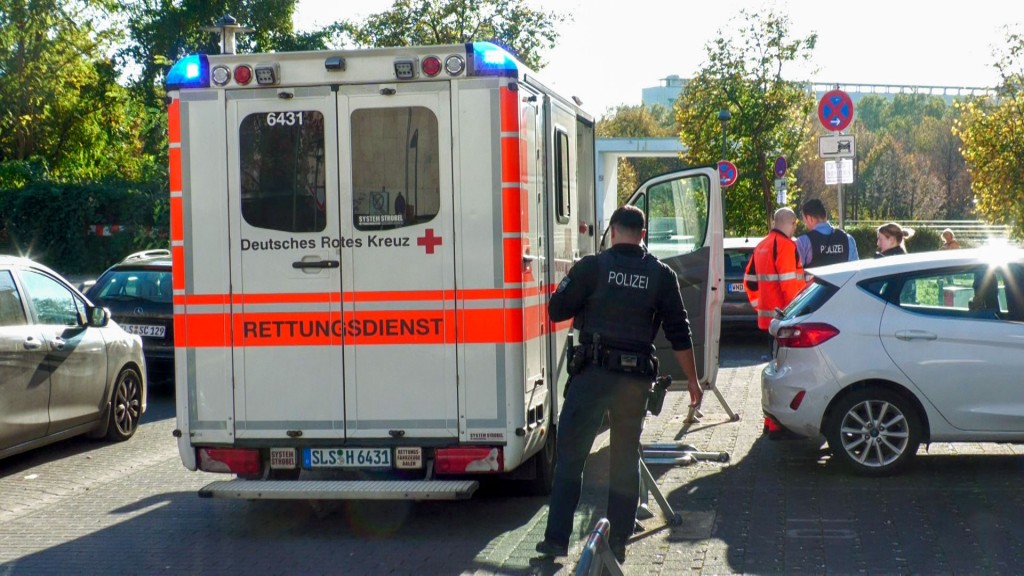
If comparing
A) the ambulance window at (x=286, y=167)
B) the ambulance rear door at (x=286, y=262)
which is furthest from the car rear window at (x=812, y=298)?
the ambulance window at (x=286, y=167)

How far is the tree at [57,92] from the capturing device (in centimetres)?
3881

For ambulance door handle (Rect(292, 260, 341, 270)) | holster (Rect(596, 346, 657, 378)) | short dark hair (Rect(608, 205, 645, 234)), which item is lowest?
holster (Rect(596, 346, 657, 378))

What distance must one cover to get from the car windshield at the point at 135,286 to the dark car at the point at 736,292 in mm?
7880

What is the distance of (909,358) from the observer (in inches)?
339

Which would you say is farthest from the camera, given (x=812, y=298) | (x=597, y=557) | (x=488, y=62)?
(x=812, y=298)

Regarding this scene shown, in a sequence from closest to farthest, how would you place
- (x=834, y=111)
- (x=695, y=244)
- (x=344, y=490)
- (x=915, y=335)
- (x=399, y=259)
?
1. (x=344, y=490)
2. (x=399, y=259)
3. (x=915, y=335)
4. (x=695, y=244)
5. (x=834, y=111)

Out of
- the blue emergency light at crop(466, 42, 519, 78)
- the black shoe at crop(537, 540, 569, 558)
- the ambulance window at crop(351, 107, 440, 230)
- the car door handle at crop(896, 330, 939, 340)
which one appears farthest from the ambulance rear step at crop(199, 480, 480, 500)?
the car door handle at crop(896, 330, 939, 340)

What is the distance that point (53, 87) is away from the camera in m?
39.6

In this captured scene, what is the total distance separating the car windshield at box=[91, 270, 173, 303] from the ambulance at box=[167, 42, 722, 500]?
710cm

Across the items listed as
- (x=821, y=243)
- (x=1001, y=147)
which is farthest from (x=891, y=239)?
(x=1001, y=147)

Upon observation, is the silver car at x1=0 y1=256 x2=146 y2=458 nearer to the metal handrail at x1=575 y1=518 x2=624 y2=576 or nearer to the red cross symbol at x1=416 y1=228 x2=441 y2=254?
the red cross symbol at x1=416 y1=228 x2=441 y2=254

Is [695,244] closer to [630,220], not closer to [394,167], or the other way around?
[394,167]

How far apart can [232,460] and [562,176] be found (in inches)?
113

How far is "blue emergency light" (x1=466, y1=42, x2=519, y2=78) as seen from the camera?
23.4ft
